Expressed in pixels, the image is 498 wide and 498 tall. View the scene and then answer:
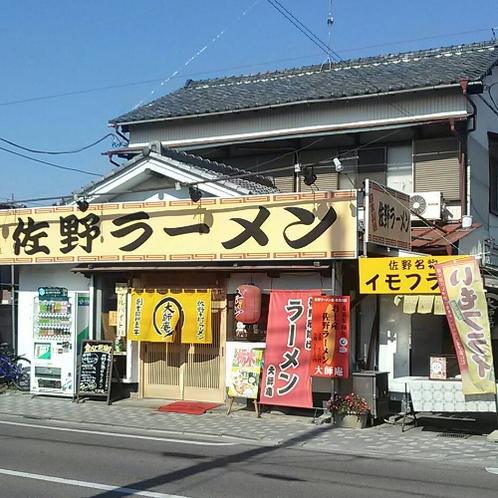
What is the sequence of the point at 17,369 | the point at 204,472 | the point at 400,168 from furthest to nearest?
the point at 400,168 < the point at 17,369 < the point at 204,472

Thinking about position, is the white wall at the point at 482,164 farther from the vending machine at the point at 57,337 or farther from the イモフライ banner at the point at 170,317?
the vending machine at the point at 57,337

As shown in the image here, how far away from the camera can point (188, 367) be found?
1652 cm

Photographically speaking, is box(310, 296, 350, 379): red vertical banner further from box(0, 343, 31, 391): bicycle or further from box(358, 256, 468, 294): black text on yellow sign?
box(0, 343, 31, 391): bicycle

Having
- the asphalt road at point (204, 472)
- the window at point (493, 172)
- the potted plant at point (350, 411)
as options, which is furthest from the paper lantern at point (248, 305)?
the window at point (493, 172)

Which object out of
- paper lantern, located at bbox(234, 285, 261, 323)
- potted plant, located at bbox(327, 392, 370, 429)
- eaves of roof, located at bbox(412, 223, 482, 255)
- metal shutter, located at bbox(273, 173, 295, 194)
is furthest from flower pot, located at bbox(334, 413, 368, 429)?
metal shutter, located at bbox(273, 173, 295, 194)

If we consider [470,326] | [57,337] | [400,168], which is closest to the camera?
[470,326]

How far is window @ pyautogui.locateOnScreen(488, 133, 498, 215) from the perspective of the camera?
19.9m

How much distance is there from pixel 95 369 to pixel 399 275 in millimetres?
7367

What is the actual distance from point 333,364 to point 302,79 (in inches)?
456

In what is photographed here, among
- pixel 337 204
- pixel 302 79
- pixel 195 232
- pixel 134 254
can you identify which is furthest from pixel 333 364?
pixel 302 79

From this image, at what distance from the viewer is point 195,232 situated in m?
15.7

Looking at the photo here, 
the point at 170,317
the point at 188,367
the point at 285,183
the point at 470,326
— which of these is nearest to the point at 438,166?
the point at 285,183

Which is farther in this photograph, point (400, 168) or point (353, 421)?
point (400, 168)

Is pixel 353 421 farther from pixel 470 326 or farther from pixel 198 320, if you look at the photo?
pixel 198 320
